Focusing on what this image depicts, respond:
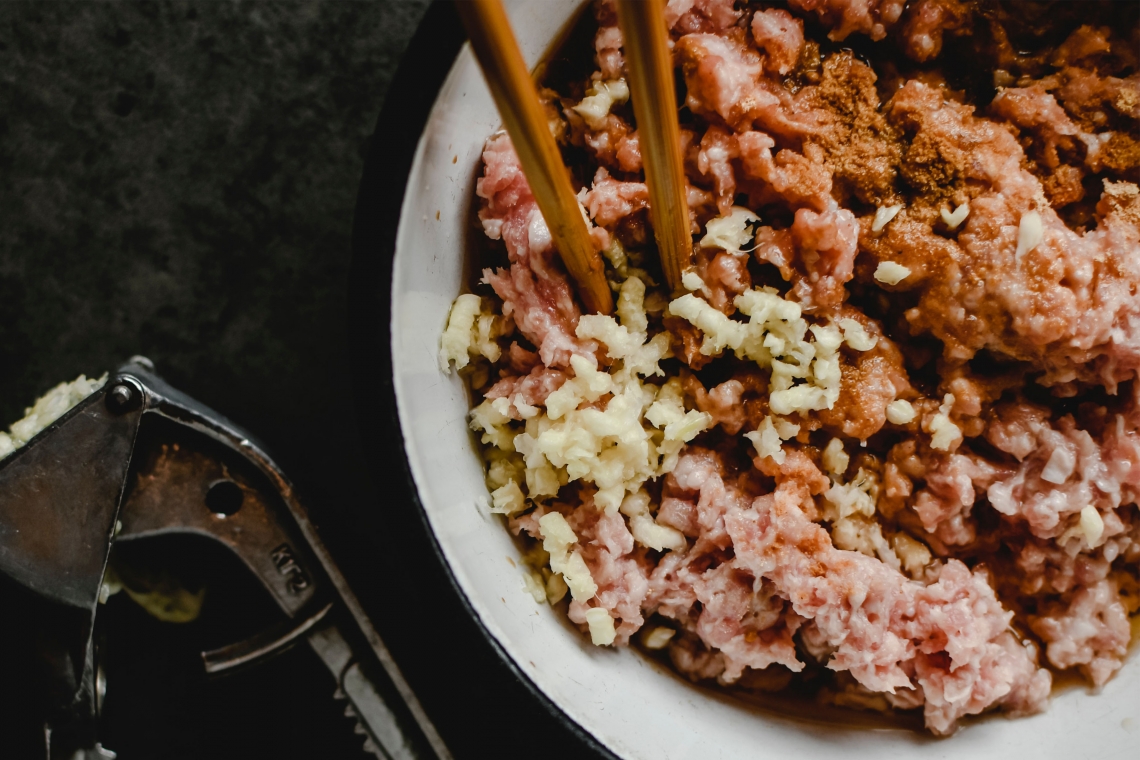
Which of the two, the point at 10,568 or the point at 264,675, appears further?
the point at 264,675

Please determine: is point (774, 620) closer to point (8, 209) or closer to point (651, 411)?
point (651, 411)

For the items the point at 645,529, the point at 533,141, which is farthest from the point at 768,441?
the point at 533,141

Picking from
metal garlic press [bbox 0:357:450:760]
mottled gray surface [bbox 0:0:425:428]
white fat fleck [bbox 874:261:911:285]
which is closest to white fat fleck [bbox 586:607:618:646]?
metal garlic press [bbox 0:357:450:760]

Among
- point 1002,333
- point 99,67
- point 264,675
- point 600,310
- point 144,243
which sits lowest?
point 264,675

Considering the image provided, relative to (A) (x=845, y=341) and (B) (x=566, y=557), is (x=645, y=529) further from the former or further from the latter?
(A) (x=845, y=341)

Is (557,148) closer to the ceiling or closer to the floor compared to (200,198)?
closer to the floor

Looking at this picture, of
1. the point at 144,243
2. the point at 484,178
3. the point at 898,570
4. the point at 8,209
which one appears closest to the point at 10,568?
the point at 144,243

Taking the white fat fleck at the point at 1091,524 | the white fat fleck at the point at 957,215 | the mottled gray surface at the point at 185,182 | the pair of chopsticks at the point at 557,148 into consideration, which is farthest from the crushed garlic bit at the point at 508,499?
the white fat fleck at the point at 1091,524
